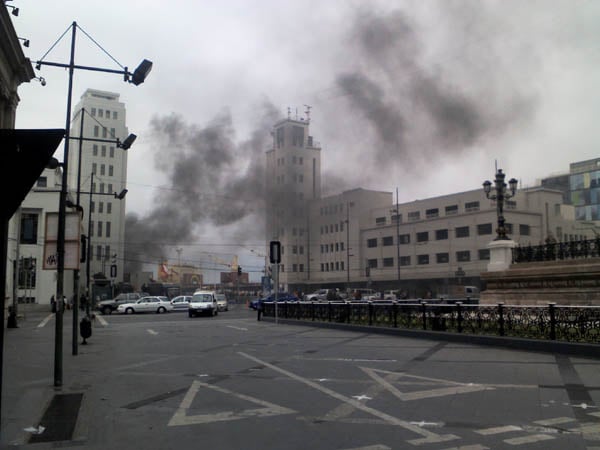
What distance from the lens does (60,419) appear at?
6.53m

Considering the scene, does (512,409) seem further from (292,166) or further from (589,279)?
(292,166)

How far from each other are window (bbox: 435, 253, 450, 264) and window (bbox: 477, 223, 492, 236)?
16.7 feet

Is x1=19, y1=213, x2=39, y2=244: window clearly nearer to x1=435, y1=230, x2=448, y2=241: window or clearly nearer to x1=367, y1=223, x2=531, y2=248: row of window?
x1=367, y1=223, x2=531, y2=248: row of window

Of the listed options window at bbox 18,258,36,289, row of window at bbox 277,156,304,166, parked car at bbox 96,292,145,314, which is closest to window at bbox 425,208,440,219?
row of window at bbox 277,156,304,166

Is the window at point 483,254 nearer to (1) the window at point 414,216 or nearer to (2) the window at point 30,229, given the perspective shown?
Result: (1) the window at point 414,216

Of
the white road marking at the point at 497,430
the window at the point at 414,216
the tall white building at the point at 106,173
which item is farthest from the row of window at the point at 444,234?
the white road marking at the point at 497,430

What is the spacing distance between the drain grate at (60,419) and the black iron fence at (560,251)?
18.0 m

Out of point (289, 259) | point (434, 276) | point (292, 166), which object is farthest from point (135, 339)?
point (434, 276)

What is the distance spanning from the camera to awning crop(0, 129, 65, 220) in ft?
14.0

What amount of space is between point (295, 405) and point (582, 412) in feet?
11.5

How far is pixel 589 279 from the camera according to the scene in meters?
18.7

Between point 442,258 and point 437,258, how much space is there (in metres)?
0.76

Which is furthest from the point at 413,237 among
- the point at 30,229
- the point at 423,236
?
the point at 30,229

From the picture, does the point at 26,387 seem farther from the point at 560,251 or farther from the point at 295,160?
the point at 295,160
